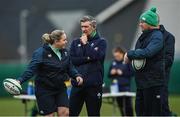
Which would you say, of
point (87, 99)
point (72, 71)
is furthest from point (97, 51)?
point (87, 99)

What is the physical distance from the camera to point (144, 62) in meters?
12.3

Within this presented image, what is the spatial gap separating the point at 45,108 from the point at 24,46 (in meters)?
28.3

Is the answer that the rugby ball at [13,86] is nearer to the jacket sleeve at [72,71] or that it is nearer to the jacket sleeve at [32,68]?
the jacket sleeve at [32,68]

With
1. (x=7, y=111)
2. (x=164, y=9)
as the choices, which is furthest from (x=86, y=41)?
(x=164, y=9)

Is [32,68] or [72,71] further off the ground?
[32,68]

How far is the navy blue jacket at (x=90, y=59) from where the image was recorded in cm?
1322

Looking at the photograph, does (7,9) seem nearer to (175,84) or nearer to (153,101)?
(175,84)

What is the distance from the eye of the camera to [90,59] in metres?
13.2

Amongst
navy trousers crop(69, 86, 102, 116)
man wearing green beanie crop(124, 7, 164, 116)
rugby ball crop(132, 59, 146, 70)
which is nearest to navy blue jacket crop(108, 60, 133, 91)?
navy trousers crop(69, 86, 102, 116)

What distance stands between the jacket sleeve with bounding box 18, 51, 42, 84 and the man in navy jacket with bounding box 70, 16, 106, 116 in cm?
80

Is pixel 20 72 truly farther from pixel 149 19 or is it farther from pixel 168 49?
pixel 149 19

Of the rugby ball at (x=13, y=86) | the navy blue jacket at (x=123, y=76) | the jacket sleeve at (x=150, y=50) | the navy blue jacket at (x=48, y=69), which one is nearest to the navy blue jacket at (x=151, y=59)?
the jacket sleeve at (x=150, y=50)

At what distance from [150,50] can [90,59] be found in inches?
58.5

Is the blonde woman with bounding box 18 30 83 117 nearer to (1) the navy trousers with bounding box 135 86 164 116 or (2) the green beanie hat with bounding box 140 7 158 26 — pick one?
(1) the navy trousers with bounding box 135 86 164 116
